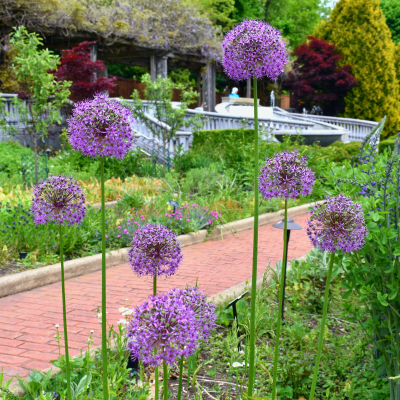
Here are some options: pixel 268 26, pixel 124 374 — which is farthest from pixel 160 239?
pixel 124 374

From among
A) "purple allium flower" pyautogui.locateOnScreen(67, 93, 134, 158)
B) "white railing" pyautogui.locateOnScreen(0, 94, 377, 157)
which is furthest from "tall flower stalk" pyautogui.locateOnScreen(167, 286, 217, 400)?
"white railing" pyautogui.locateOnScreen(0, 94, 377, 157)

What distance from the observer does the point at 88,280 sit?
5840 millimetres

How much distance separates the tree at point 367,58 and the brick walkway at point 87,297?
22.4 meters

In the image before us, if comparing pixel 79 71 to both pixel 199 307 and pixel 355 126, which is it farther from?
pixel 355 126

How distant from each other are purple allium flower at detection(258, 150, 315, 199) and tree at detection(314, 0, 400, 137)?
27.7m

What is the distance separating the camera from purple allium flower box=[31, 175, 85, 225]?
2.22 meters

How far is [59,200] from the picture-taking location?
2.22 metres

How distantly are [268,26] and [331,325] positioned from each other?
3.15m

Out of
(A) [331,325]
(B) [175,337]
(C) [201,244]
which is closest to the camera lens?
(B) [175,337]

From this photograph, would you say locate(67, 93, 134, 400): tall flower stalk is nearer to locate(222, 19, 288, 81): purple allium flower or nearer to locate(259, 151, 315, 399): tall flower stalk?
locate(222, 19, 288, 81): purple allium flower

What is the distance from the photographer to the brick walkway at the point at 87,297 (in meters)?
3.79

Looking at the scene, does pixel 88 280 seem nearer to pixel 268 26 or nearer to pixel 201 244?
pixel 201 244

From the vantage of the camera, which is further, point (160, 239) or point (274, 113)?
point (274, 113)

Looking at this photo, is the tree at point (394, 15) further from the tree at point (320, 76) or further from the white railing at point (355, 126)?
the white railing at point (355, 126)
